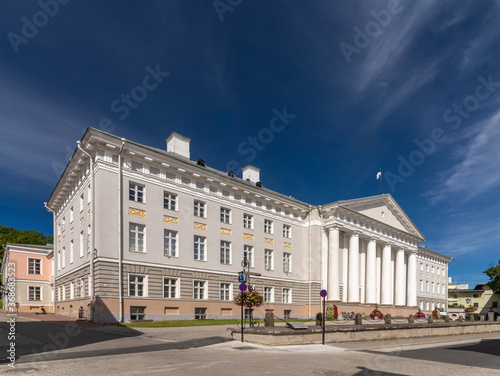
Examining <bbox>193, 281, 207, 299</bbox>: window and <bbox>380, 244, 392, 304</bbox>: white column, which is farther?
<bbox>380, 244, 392, 304</bbox>: white column

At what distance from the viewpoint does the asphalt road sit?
9.96 meters

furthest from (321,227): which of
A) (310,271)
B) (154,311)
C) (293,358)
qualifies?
(293,358)

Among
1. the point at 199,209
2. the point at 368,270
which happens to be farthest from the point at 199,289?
the point at 368,270

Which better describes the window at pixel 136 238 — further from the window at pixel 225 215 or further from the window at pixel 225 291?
the window at pixel 225 291

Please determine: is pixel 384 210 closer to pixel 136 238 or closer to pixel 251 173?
pixel 251 173

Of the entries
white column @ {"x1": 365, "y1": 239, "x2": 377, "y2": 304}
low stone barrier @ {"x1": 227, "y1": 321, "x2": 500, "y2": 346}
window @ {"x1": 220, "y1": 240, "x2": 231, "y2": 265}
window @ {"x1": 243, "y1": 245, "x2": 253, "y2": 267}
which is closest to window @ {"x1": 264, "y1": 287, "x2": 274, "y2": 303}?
window @ {"x1": 243, "y1": 245, "x2": 253, "y2": 267}

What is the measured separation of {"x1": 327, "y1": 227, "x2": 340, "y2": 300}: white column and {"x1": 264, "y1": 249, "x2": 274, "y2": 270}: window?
26.4 ft

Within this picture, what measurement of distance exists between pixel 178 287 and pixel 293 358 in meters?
19.1

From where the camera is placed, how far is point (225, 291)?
3403 cm

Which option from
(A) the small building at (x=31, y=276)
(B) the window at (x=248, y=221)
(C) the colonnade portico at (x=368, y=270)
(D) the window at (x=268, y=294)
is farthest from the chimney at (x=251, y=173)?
(A) the small building at (x=31, y=276)

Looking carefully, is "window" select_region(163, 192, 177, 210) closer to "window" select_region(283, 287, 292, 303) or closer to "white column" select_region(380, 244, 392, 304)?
"window" select_region(283, 287, 292, 303)

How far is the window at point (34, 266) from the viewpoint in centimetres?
4747

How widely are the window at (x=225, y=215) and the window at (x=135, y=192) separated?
857cm

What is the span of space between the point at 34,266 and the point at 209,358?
148 feet
